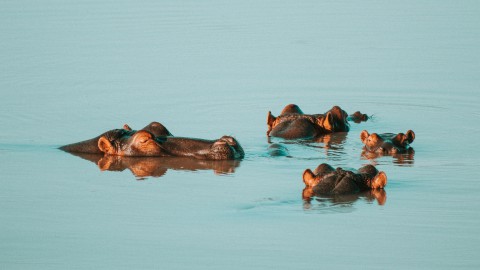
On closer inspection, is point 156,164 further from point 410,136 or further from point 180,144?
point 410,136

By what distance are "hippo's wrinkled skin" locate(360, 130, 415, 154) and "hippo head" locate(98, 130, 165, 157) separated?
2.68m

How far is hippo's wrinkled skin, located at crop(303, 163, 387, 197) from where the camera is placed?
42.0ft

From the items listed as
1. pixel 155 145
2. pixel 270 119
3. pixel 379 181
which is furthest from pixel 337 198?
pixel 270 119

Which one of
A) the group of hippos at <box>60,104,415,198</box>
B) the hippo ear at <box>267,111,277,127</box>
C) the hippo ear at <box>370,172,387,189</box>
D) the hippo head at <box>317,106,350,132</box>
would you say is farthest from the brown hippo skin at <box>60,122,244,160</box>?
the hippo ear at <box>370,172,387,189</box>

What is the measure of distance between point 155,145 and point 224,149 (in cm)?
99

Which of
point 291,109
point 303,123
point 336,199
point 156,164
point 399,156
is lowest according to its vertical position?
point 336,199

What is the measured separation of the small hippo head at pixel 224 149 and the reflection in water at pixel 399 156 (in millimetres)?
1673

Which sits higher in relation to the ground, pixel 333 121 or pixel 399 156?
pixel 333 121

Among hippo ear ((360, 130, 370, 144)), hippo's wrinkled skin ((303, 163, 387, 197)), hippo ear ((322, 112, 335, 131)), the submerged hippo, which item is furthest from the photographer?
hippo ear ((322, 112, 335, 131))

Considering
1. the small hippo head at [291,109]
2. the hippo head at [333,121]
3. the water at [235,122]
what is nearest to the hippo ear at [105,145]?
the water at [235,122]

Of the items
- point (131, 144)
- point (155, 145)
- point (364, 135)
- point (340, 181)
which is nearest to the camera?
point (340, 181)

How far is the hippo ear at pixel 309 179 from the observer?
42.4 ft

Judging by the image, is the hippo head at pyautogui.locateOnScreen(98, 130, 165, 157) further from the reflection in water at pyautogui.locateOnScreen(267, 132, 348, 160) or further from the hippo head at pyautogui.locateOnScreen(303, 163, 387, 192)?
the hippo head at pyautogui.locateOnScreen(303, 163, 387, 192)

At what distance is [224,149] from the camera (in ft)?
48.8
